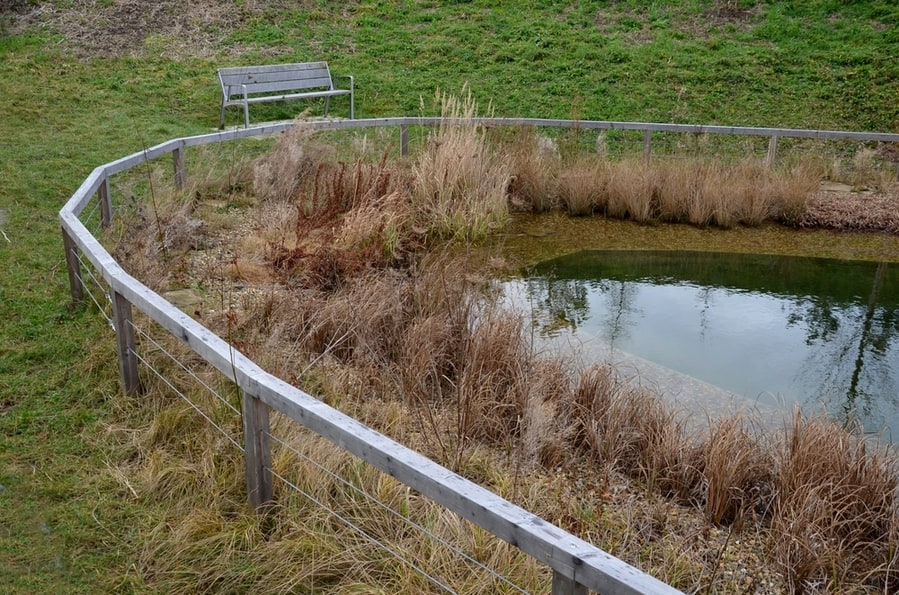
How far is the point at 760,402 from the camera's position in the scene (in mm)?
5234

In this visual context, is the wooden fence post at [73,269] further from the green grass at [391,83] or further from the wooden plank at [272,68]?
the wooden plank at [272,68]

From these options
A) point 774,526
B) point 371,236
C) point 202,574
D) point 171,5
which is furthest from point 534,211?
Result: point 171,5

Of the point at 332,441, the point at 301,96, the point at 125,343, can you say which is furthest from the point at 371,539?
the point at 301,96

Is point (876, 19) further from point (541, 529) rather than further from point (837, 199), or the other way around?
point (541, 529)

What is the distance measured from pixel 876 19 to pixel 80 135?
45.1 ft

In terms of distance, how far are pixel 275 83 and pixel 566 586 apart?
37.0 feet

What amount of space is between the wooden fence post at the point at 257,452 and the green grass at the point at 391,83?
115cm

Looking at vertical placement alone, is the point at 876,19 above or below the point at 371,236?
above

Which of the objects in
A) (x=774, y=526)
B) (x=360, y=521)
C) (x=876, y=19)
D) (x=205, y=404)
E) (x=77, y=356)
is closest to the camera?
(x=360, y=521)

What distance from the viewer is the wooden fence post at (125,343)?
3.98 m

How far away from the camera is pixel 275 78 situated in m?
12.2

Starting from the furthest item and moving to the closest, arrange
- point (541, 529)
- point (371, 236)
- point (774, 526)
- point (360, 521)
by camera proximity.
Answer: point (371, 236) → point (774, 526) → point (360, 521) → point (541, 529)

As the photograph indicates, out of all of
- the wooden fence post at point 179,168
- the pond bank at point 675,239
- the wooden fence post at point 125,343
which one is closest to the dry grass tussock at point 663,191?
the pond bank at point 675,239

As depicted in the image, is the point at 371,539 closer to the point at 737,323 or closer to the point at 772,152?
the point at 737,323
